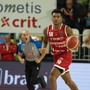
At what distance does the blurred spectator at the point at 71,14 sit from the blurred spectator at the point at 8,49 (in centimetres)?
160

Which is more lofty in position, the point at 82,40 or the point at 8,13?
the point at 8,13

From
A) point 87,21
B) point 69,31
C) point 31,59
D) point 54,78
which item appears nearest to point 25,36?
point 31,59

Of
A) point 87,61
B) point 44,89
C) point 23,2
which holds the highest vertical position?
point 23,2

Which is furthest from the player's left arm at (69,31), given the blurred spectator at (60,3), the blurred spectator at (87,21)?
the blurred spectator at (60,3)

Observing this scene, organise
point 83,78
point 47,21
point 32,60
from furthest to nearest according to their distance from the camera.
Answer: point 47,21
point 83,78
point 32,60

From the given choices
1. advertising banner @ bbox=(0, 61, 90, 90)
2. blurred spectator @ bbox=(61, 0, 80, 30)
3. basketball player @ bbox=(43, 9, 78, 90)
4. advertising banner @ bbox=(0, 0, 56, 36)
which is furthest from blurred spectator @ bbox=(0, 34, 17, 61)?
basketball player @ bbox=(43, 9, 78, 90)

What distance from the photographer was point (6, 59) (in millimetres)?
11016

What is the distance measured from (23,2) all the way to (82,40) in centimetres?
198

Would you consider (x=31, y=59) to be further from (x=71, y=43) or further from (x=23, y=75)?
(x=71, y=43)

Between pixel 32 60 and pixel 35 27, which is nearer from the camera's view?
pixel 32 60

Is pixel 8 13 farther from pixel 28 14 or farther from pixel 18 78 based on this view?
pixel 18 78

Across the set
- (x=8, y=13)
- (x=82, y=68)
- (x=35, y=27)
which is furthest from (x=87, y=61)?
(x=8, y=13)

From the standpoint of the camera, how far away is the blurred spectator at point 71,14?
1141cm

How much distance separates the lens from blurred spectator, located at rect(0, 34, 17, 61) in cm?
1109
